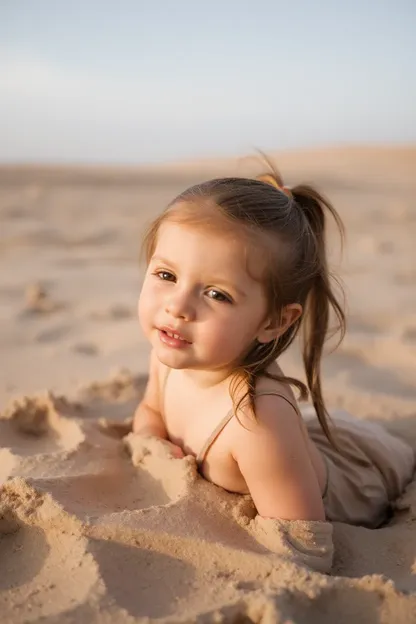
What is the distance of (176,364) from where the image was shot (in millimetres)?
1679

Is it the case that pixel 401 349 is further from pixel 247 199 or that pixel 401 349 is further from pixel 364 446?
pixel 247 199

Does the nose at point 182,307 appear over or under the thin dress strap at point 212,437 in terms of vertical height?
over

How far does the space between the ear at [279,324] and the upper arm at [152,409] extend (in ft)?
1.59

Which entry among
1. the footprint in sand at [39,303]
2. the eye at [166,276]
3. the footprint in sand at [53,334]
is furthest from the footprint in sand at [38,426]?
the footprint in sand at [39,303]

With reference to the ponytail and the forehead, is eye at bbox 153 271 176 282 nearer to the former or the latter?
the forehead

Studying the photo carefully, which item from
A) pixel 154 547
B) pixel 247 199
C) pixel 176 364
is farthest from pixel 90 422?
pixel 247 199

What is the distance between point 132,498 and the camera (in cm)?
178

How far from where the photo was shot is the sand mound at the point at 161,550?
1.31 meters

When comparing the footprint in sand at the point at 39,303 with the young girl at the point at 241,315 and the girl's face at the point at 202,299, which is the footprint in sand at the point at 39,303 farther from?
the girl's face at the point at 202,299

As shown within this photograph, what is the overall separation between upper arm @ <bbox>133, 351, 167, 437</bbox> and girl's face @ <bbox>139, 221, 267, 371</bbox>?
45 cm

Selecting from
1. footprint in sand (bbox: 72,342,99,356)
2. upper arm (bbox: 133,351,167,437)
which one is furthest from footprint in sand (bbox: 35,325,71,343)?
upper arm (bbox: 133,351,167,437)

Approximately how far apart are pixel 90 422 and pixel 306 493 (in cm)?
80

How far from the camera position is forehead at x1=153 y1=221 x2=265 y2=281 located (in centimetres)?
159

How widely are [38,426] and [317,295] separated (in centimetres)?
100
